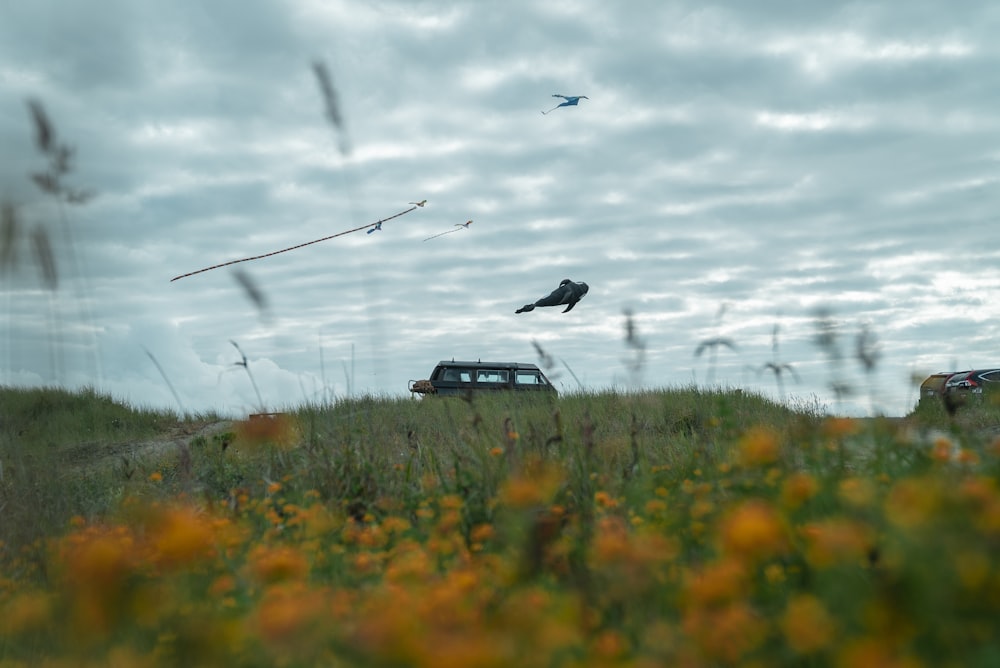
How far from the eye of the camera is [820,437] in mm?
3172

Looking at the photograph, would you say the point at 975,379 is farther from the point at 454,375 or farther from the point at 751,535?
the point at 751,535

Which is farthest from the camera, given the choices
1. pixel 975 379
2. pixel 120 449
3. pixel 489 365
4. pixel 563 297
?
pixel 489 365

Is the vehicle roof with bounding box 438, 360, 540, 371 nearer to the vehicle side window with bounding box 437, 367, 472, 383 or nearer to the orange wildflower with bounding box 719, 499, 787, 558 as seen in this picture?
the vehicle side window with bounding box 437, 367, 472, 383

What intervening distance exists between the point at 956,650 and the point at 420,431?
622 centimetres

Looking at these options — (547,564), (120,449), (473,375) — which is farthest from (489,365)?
(547,564)

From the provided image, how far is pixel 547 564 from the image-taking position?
274cm

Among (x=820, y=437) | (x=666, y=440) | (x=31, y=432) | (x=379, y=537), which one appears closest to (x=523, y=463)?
(x=379, y=537)

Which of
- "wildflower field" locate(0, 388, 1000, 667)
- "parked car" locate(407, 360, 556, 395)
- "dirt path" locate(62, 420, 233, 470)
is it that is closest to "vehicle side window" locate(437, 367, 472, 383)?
"parked car" locate(407, 360, 556, 395)

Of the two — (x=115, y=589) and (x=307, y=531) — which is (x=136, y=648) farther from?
(x=307, y=531)

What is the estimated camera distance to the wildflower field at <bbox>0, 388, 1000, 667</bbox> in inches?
68.2

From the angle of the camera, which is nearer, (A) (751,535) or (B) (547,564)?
(A) (751,535)

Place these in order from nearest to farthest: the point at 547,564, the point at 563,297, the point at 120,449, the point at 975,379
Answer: the point at 547,564, the point at 563,297, the point at 120,449, the point at 975,379

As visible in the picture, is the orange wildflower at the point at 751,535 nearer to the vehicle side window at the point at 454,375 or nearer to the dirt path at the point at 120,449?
the dirt path at the point at 120,449

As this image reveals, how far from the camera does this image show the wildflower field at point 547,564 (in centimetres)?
173
